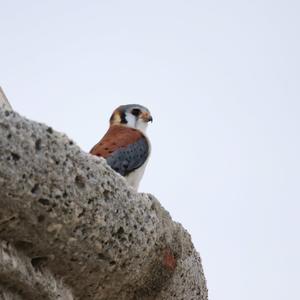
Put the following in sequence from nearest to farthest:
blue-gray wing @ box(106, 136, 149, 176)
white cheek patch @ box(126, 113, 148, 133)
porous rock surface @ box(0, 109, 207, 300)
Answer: porous rock surface @ box(0, 109, 207, 300)
blue-gray wing @ box(106, 136, 149, 176)
white cheek patch @ box(126, 113, 148, 133)

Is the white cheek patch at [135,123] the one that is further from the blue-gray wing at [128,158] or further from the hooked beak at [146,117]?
the blue-gray wing at [128,158]

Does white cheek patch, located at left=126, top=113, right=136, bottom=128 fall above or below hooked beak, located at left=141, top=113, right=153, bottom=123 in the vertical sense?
below

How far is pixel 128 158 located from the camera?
707cm

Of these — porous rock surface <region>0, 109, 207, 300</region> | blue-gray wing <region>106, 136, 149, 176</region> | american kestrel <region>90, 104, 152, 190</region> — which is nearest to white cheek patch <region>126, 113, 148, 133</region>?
american kestrel <region>90, 104, 152, 190</region>

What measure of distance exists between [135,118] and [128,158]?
1.37 metres

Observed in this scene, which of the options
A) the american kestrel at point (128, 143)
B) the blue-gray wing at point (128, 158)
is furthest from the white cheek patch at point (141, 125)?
the blue-gray wing at point (128, 158)

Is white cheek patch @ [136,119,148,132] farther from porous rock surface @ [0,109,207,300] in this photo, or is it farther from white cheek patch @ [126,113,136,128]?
porous rock surface @ [0,109,207,300]

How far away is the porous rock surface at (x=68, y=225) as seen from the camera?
333cm

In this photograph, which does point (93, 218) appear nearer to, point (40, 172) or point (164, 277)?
point (40, 172)

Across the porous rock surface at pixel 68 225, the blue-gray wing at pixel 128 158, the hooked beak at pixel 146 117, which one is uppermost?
the hooked beak at pixel 146 117

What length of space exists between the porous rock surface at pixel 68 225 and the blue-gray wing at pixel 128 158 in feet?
9.23

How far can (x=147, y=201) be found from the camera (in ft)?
12.8

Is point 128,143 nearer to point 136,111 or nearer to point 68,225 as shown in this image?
point 136,111

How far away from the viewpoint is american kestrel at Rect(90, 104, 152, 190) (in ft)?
22.9
